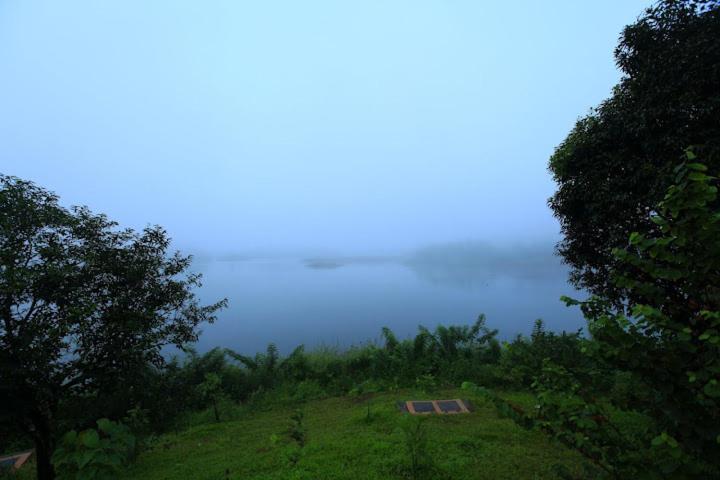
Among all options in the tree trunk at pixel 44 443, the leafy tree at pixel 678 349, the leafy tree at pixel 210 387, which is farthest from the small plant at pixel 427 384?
the tree trunk at pixel 44 443

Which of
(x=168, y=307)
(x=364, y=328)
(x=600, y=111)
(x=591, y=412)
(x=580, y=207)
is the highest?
(x=600, y=111)

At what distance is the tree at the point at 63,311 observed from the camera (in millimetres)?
4375

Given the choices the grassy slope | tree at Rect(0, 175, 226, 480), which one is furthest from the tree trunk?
the grassy slope

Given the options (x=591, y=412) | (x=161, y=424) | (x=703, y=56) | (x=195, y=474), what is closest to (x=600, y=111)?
(x=703, y=56)

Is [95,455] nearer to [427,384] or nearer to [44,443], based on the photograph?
[44,443]

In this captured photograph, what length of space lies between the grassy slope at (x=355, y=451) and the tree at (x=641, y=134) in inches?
127

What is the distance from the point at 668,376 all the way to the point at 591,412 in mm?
642

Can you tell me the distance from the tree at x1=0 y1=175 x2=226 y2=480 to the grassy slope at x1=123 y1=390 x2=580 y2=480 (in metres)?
1.72

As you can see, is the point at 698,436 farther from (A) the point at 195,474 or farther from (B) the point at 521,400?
(B) the point at 521,400

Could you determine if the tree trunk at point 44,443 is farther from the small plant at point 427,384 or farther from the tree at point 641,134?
the tree at point 641,134

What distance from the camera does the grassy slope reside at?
14.6ft

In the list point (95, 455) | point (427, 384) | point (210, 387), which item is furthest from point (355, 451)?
point (427, 384)

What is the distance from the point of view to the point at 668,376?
1922mm

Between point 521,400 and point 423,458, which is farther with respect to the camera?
point 521,400
